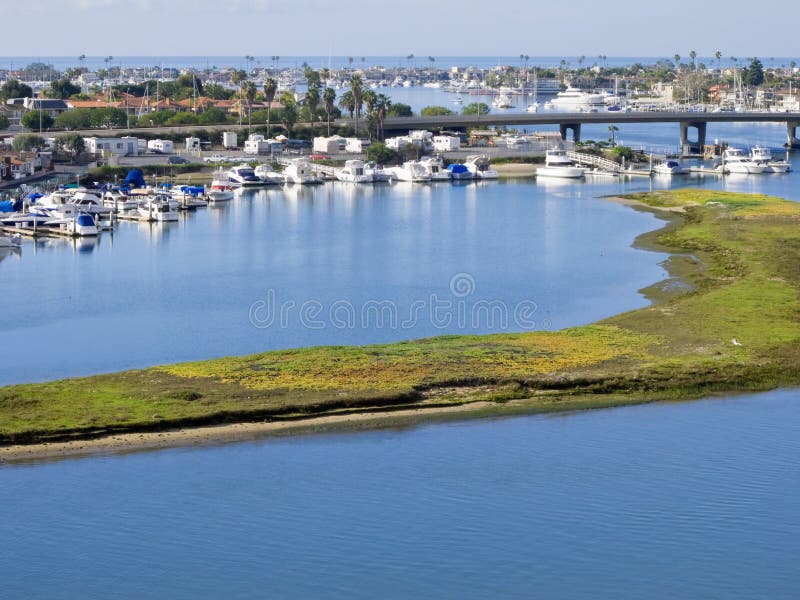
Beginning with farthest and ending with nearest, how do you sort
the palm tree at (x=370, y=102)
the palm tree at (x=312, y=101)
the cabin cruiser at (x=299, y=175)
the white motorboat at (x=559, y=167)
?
the palm tree at (x=312, y=101), the palm tree at (x=370, y=102), the white motorboat at (x=559, y=167), the cabin cruiser at (x=299, y=175)

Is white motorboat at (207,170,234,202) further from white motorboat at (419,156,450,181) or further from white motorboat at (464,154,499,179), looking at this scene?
white motorboat at (464,154,499,179)

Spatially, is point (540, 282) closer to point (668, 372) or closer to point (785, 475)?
point (668, 372)

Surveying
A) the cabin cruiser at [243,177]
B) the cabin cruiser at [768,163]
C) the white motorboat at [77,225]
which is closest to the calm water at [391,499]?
the white motorboat at [77,225]

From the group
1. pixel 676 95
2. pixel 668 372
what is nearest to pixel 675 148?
pixel 676 95

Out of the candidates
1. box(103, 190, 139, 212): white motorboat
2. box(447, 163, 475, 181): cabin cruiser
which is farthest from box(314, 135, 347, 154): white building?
box(103, 190, 139, 212): white motorboat

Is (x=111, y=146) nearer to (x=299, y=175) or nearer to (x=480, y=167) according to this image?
(x=299, y=175)

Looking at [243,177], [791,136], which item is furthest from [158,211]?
[791,136]

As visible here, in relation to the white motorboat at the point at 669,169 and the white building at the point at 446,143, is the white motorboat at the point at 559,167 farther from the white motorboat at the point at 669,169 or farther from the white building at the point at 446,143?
the white building at the point at 446,143
